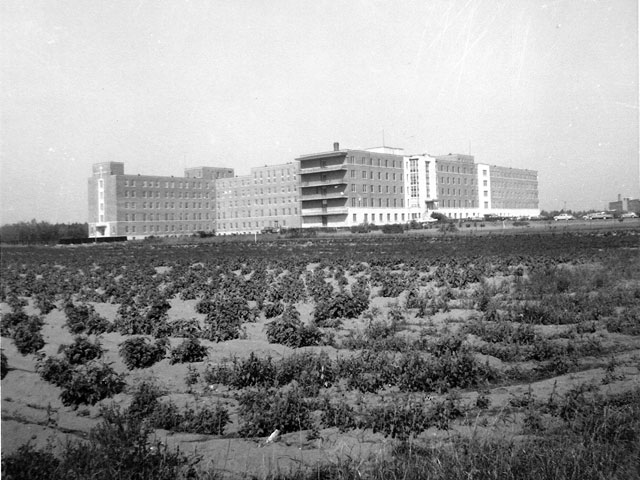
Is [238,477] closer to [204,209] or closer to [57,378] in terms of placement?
[57,378]

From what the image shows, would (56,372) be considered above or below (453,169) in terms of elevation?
below

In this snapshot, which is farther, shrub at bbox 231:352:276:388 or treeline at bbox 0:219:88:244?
treeline at bbox 0:219:88:244

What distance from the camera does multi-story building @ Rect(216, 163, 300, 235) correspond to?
124438 millimetres

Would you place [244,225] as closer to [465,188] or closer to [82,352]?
[465,188]

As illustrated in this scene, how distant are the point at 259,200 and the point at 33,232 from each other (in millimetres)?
51993

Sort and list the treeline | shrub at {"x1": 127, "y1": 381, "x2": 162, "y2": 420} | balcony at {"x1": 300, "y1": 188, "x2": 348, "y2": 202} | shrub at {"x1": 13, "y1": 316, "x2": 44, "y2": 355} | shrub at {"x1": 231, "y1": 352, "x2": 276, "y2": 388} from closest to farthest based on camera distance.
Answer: shrub at {"x1": 127, "y1": 381, "x2": 162, "y2": 420} < shrub at {"x1": 231, "y1": 352, "x2": 276, "y2": 388} < shrub at {"x1": 13, "y1": 316, "x2": 44, "y2": 355} < the treeline < balcony at {"x1": 300, "y1": 188, "x2": 348, "y2": 202}

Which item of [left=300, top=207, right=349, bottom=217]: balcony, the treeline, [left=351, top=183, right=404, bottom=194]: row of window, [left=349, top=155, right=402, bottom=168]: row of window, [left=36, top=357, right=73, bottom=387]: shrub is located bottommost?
[left=36, top=357, right=73, bottom=387]: shrub

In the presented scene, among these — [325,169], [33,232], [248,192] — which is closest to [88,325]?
[33,232]

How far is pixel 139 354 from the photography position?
11320 mm

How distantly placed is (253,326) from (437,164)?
110m

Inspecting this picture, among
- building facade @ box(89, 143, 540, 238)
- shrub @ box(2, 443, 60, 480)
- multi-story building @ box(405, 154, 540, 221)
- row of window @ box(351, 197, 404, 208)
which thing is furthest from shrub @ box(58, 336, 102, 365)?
multi-story building @ box(405, 154, 540, 221)

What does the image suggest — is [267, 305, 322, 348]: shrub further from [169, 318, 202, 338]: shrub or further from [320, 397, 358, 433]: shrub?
[320, 397, 358, 433]: shrub

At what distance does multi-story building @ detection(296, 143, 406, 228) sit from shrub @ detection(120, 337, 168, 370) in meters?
95.9

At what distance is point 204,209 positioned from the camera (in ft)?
458
